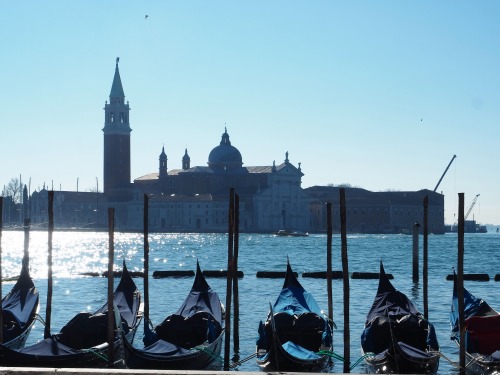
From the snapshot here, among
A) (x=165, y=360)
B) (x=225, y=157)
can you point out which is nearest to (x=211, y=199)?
(x=225, y=157)

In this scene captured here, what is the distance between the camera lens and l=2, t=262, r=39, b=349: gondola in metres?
15.0

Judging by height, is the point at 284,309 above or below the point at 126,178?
below

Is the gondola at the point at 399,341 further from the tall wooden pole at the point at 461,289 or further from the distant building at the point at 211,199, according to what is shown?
the distant building at the point at 211,199

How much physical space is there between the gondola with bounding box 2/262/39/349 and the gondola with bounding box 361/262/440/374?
533 cm

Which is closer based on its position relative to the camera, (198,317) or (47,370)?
(47,370)

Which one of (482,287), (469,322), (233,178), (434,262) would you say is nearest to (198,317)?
(469,322)

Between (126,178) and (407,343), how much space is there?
92440 mm

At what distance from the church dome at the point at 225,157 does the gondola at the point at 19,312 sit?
8653cm

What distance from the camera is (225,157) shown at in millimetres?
104438

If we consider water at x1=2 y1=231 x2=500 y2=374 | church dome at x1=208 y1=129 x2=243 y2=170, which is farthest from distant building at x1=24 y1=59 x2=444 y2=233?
water at x1=2 y1=231 x2=500 y2=374

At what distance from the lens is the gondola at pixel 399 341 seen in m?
12.8

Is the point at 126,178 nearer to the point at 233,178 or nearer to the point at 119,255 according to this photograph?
the point at 233,178

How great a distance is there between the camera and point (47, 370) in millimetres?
9141

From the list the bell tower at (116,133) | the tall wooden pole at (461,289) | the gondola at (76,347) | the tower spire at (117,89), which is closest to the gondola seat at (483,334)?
the tall wooden pole at (461,289)
